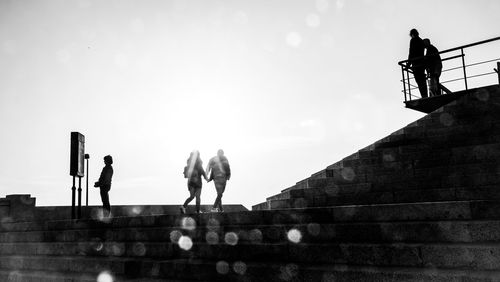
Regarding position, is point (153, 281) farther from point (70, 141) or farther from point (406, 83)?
point (406, 83)

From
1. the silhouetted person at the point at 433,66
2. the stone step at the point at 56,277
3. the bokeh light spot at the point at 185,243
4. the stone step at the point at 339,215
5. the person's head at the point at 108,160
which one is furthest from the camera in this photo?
the silhouetted person at the point at 433,66

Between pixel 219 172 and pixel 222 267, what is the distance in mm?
5324

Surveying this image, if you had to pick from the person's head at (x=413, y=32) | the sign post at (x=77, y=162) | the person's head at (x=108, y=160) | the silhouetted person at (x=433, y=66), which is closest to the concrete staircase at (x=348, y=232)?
the sign post at (x=77, y=162)

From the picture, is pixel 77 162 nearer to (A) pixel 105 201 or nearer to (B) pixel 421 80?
(A) pixel 105 201

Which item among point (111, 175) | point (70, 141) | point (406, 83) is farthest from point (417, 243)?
point (406, 83)

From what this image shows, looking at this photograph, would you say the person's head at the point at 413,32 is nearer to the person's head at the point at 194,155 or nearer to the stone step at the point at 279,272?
the person's head at the point at 194,155

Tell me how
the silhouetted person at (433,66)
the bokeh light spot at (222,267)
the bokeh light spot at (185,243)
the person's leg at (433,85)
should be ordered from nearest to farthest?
the bokeh light spot at (222,267)
the bokeh light spot at (185,243)
the silhouetted person at (433,66)
the person's leg at (433,85)

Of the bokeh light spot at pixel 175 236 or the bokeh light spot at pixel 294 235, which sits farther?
the bokeh light spot at pixel 175 236

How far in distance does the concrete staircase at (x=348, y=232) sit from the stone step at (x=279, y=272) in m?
0.01

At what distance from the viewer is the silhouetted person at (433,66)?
37.7 ft

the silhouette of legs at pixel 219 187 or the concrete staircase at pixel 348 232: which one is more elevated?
the silhouette of legs at pixel 219 187

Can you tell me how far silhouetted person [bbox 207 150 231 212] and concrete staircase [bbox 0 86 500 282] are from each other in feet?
8.85

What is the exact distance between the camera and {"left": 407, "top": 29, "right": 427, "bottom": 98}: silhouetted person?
11781mm

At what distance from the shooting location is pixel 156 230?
6.18m
